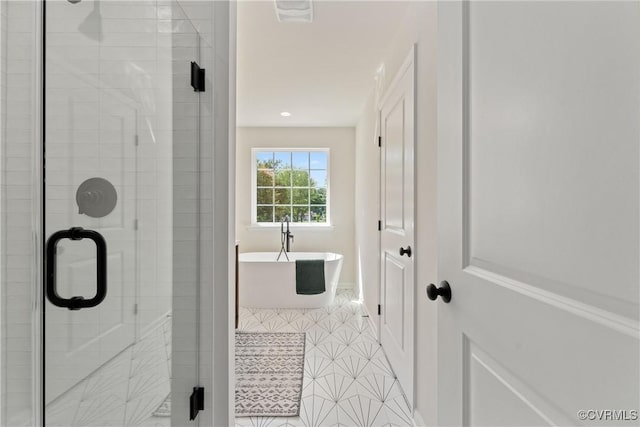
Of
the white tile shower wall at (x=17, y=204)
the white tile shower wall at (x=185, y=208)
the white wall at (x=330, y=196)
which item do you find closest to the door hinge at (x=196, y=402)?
the white tile shower wall at (x=185, y=208)

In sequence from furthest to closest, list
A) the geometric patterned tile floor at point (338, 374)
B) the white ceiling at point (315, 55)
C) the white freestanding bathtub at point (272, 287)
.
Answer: the white freestanding bathtub at point (272, 287)
the white ceiling at point (315, 55)
the geometric patterned tile floor at point (338, 374)

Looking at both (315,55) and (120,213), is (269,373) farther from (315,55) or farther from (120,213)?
(315,55)

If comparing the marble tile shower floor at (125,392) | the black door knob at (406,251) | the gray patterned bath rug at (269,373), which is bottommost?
the gray patterned bath rug at (269,373)

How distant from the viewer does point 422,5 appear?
182 centimetres

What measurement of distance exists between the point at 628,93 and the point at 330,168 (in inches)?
187

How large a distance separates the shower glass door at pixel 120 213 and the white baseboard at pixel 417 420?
45.3 inches

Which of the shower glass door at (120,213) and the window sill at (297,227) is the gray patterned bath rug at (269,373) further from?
the window sill at (297,227)

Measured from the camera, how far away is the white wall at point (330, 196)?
514 centimetres

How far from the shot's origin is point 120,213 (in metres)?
1.10

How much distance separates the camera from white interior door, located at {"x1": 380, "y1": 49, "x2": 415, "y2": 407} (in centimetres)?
205

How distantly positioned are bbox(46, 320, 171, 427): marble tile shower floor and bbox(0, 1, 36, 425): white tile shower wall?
104 mm

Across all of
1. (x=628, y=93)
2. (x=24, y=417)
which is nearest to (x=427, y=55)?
(x=628, y=93)

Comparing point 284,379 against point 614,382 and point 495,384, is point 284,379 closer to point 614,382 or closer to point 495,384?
point 495,384

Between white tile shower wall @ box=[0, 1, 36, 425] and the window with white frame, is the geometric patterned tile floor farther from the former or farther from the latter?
the window with white frame
